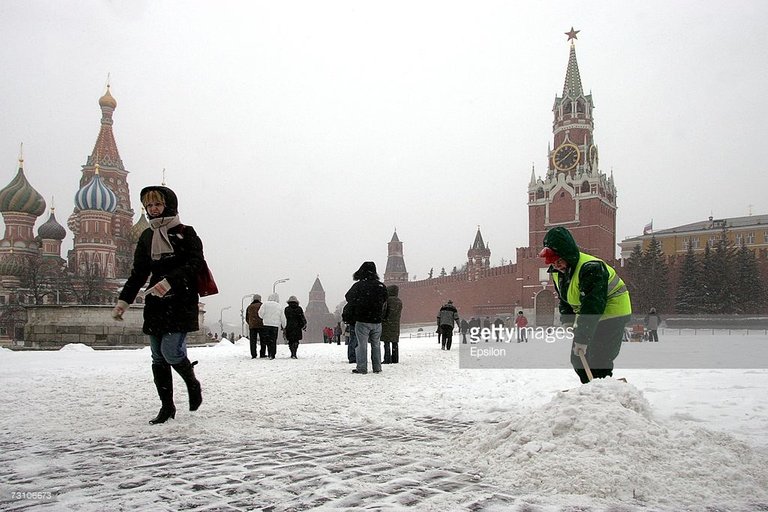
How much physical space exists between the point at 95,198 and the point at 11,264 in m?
8.48

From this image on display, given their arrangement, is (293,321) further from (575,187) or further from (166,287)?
(575,187)

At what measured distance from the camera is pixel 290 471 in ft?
9.80

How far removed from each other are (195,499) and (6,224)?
5615cm

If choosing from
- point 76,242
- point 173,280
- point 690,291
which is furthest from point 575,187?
point 173,280

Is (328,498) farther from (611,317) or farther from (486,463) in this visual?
(611,317)

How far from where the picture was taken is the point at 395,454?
3.39 metres

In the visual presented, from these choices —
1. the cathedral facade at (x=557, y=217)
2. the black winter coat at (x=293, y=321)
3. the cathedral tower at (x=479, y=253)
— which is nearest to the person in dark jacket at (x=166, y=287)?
the black winter coat at (x=293, y=321)

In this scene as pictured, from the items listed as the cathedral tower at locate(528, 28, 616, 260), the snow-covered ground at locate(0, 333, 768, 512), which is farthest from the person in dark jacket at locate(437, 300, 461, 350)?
the cathedral tower at locate(528, 28, 616, 260)

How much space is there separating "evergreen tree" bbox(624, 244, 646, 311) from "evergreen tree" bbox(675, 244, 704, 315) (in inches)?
104

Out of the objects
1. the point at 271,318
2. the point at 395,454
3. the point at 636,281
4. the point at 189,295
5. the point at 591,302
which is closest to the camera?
the point at 395,454

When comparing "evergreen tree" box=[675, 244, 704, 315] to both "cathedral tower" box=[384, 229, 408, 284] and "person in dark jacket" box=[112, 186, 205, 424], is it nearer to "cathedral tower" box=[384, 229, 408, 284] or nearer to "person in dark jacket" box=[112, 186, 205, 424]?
"person in dark jacket" box=[112, 186, 205, 424]

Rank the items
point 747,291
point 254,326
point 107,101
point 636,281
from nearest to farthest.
Result: point 254,326 < point 747,291 < point 636,281 < point 107,101

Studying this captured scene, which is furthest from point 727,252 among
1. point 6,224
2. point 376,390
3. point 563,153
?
point 6,224

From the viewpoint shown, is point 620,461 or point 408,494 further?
point 620,461
